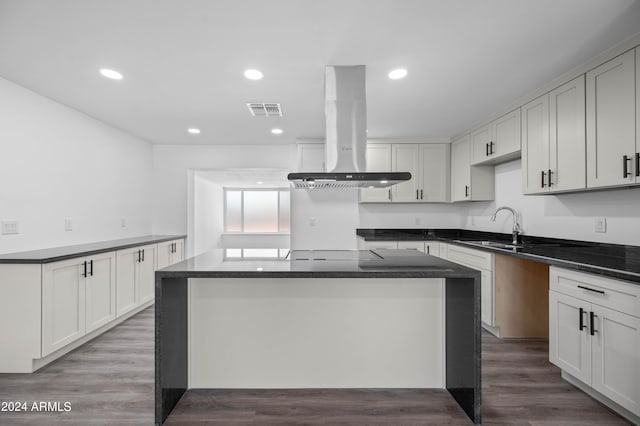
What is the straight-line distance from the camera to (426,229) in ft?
16.7

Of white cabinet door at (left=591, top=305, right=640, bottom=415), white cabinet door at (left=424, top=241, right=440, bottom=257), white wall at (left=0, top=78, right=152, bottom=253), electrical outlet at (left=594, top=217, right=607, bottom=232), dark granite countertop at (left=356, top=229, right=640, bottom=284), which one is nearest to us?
white cabinet door at (left=591, top=305, right=640, bottom=415)

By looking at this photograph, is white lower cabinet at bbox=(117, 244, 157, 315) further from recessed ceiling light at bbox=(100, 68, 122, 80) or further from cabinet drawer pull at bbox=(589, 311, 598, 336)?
cabinet drawer pull at bbox=(589, 311, 598, 336)

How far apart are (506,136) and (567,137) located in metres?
0.86

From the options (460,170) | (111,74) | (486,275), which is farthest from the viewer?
(460,170)

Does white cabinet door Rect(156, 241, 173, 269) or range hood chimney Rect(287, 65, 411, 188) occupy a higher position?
range hood chimney Rect(287, 65, 411, 188)

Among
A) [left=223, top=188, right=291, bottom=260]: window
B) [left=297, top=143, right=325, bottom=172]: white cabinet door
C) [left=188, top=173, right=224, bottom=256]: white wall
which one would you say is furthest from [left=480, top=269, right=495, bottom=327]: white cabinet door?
[left=223, top=188, right=291, bottom=260]: window

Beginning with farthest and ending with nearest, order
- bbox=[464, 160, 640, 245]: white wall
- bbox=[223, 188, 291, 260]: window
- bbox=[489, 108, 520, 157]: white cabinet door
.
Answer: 1. bbox=[223, 188, 291, 260]: window
2. bbox=[489, 108, 520, 157]: white cabinet door
3. bbox=[464, 160, 640, 245]: white wall

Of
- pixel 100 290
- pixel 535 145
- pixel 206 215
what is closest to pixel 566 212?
pixel 535 145

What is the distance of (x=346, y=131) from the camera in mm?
2568

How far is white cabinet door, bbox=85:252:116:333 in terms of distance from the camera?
2.98m

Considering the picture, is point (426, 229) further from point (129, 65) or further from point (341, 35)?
point (129, 65)

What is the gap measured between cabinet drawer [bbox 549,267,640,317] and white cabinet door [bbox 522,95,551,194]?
3.35ft

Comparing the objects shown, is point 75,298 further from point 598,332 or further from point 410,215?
point 410,215

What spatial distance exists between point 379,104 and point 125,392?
322 cm
